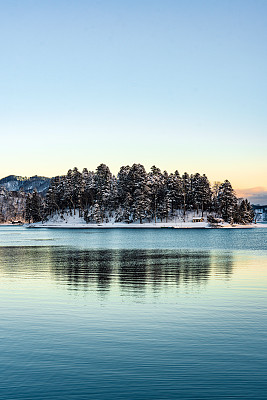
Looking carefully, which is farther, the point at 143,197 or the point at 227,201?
the point at 143,197

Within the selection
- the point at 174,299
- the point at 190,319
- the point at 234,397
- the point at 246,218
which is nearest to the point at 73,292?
the point at 174,299

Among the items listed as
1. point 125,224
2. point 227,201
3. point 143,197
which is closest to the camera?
point 227,201

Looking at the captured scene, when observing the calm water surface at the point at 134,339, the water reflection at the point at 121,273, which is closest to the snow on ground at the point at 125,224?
the water reflection at the point at 121,273

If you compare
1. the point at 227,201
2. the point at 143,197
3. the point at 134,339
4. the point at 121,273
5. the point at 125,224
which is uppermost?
the point at 143,197

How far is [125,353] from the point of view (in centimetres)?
1266

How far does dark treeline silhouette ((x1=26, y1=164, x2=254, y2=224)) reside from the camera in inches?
6570

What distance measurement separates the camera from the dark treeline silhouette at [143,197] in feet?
547

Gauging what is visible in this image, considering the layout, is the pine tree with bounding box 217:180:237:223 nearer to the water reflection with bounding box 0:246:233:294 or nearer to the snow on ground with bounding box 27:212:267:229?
the snow on ground with bounding box 27:212:267:229

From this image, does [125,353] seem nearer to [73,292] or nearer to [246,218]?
[73,292]

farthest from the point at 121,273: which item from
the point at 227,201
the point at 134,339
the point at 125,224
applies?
the point at 125,224

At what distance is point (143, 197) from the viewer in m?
165

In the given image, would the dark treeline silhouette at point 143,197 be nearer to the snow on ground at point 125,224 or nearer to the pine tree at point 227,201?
the pine tree at point 227,201

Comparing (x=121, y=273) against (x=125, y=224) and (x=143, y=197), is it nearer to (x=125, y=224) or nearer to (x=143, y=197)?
(x=143, y=197)

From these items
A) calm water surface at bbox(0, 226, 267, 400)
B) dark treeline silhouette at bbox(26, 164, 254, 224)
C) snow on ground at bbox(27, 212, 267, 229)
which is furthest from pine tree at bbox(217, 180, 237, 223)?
calm water surface at bbox(0, 226, 267, 400)
